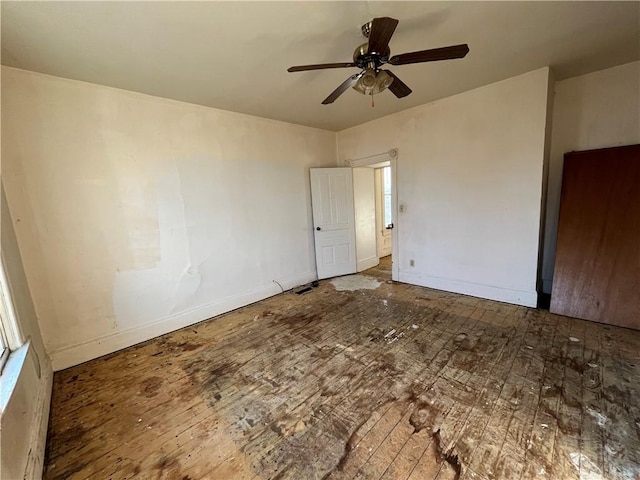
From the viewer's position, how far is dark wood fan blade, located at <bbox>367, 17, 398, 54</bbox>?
4.74 ft

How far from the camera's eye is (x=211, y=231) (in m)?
Result: 3.34

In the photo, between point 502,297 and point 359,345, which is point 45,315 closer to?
point 359,345

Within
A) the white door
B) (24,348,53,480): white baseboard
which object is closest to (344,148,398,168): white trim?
the white door

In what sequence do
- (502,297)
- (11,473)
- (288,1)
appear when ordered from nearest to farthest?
1. (11,473)
2. (288,1)
3. (502,297)

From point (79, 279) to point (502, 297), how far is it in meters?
4.70

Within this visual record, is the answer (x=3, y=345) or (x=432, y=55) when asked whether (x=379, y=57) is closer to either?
(x=432, y=55)

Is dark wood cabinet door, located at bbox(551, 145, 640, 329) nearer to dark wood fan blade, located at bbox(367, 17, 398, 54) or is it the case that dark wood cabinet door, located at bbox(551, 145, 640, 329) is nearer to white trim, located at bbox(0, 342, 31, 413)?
dark wood fan blade, located at bbox(367, 17, 398, 54)

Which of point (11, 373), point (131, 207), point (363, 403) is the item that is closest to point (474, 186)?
point (363, 403)

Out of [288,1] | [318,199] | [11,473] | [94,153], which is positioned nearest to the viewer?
[11,473]

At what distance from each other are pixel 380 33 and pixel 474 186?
2.48 metres

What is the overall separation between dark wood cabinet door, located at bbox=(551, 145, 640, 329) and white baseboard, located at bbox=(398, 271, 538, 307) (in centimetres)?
25

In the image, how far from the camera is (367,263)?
5.23m

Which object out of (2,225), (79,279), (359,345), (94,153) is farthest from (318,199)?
(2,225)

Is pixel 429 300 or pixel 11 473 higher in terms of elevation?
pixel 11 473
